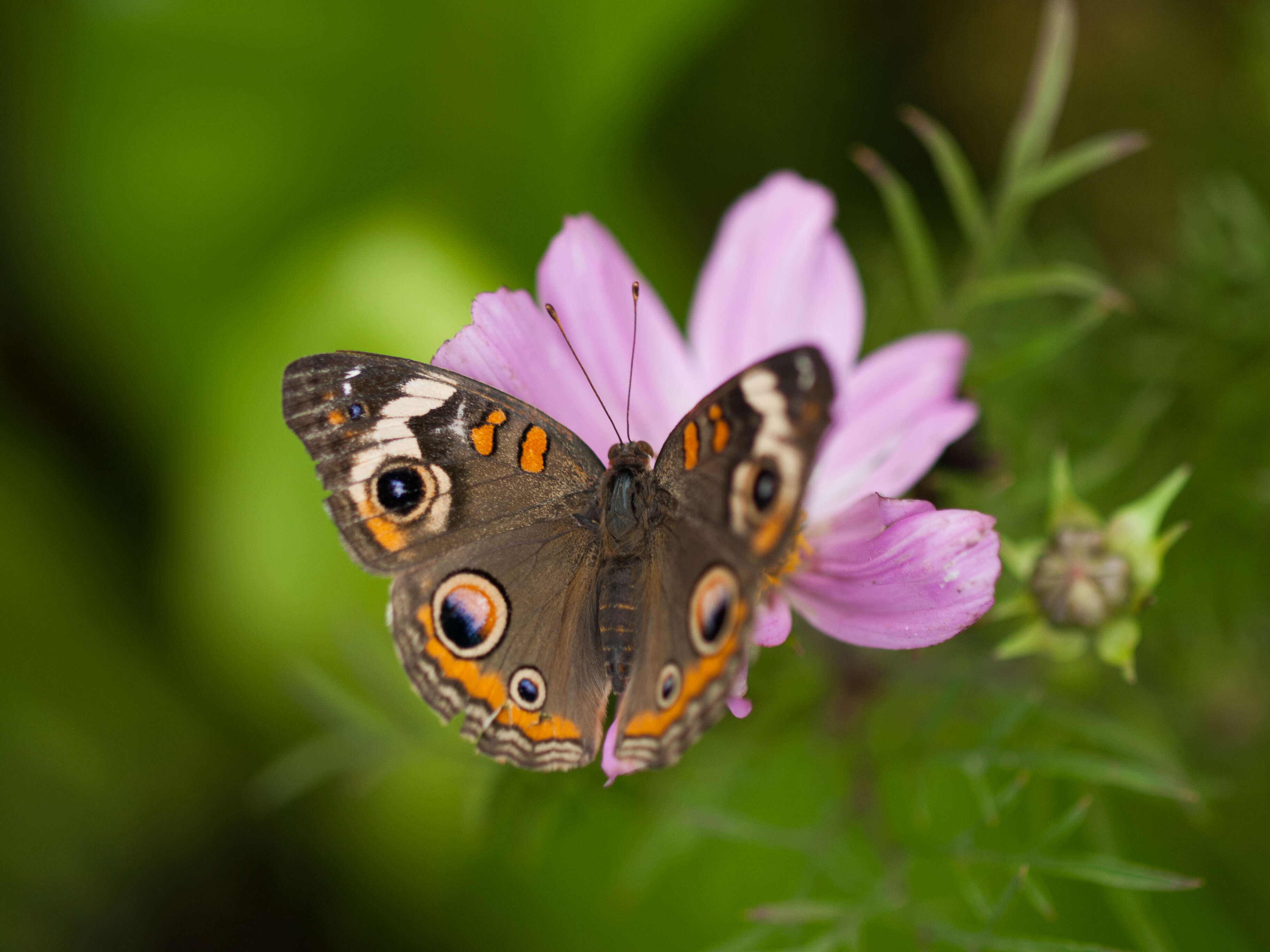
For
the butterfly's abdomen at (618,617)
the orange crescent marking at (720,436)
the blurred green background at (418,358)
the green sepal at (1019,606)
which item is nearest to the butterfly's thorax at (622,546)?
the butterfly's abdomen at (618,617)

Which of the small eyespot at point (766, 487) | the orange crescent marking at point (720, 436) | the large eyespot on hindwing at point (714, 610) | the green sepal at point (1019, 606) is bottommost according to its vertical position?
the green sepal at point (1019, 606)

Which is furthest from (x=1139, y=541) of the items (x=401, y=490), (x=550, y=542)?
(x=401, y=490)

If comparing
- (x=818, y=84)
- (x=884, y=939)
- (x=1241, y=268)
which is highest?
(x=818, y=84)

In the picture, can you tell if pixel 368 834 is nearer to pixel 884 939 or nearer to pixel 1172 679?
pixel 884 939

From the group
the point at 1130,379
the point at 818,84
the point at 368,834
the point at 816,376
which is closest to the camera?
the point at 816,376

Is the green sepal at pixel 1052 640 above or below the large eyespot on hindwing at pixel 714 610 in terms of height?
below

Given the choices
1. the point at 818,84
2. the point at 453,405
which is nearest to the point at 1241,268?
the point at 818,84

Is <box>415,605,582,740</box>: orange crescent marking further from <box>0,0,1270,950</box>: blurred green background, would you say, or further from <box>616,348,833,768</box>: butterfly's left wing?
<box>0,0,1270,950</box>: blurred green background

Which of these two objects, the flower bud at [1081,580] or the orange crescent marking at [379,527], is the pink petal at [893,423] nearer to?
the flower bud at [1081,580]
